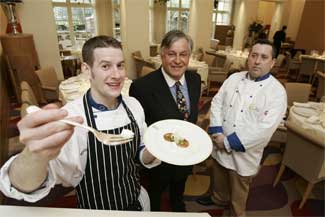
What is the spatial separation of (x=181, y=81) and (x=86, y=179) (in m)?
1.01

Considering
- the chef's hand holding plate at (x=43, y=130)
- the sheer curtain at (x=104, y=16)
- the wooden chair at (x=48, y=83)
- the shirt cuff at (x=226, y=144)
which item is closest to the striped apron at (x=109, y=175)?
the chef's hand holding plate at (x=43, y=130)

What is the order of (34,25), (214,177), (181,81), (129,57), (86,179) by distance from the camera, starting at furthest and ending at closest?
(129,57)
(34,25)
(214,177)
(181,81)
(86,179)

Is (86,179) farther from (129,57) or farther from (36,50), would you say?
(129,57)

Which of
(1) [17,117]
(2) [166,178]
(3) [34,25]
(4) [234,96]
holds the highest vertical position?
(3) [34,25]

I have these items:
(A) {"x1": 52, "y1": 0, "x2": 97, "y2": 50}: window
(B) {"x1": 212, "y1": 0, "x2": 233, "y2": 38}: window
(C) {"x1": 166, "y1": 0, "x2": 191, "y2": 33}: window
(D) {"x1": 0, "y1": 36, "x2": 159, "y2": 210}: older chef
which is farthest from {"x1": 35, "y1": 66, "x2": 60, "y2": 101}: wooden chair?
(B) {"x1": 212, "y1": 0, "x2": 233, "y2": 38}: window

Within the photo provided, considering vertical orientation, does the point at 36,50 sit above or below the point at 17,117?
above

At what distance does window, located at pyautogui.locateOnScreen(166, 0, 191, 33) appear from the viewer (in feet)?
34.6

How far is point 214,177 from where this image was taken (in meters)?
2.22

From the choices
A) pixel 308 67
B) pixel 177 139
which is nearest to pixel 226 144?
pixel 177 139

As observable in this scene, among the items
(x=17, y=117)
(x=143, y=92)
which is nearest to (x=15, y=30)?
(x=17, y=117)

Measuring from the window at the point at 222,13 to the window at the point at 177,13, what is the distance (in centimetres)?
171

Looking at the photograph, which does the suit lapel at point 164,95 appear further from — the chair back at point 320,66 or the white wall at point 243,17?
the white wall at point 243,17

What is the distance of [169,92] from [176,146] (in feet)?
1.87

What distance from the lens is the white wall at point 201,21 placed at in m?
7.70
